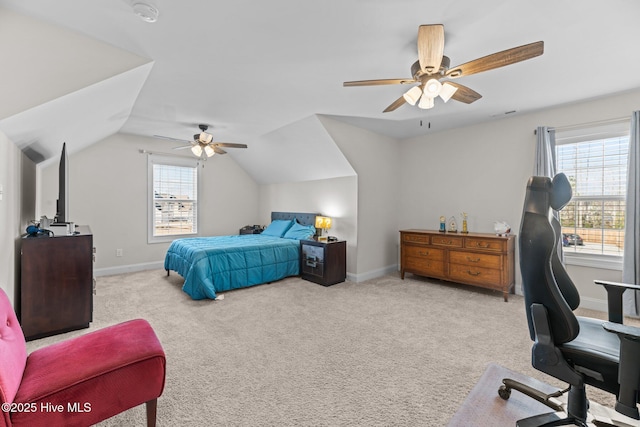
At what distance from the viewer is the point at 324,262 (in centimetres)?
440

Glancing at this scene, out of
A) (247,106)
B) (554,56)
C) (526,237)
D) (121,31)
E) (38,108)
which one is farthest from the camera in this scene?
(247,106)

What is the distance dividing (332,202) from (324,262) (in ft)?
3.96

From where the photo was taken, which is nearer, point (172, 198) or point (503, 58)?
point (503, 58)

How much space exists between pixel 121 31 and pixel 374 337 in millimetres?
3211

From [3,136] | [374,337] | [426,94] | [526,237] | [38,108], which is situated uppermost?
[426,94]

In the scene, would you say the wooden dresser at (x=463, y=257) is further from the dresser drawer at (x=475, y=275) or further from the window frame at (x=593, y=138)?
the window frame at (x=593, y=138)

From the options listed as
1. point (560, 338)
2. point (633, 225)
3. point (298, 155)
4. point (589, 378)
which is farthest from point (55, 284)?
point (633, 225)

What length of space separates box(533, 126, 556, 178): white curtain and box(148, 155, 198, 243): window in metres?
5.88

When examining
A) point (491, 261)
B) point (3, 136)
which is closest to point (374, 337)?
point (491, 261)

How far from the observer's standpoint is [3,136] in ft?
7.38

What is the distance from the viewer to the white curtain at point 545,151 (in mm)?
3648

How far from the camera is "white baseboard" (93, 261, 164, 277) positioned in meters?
4.82

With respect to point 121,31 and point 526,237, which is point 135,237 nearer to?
point 121,31

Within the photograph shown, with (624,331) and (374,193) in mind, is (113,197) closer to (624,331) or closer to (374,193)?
(374,193)
